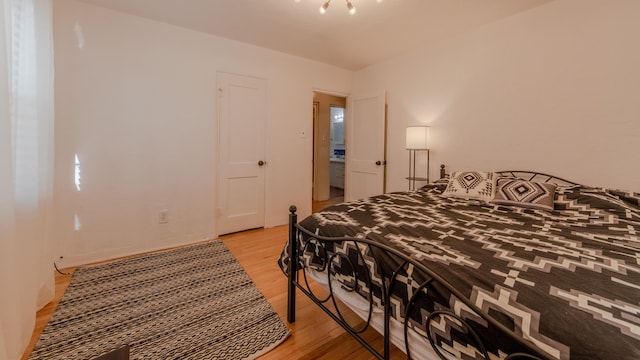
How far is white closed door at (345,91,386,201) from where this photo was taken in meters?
3.92

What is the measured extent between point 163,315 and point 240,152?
7.05 feet

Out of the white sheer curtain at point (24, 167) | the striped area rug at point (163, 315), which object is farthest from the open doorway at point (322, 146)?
the white sheer curtain at point (24, 167)

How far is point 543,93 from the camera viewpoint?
2.47 metres

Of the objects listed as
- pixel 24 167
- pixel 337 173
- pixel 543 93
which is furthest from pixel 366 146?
pixel 24 167

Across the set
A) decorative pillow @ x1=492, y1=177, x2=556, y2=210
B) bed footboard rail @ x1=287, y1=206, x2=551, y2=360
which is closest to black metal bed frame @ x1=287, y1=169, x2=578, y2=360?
bed footboard rail @ x1=287, y1=206, x2=551, y2=360

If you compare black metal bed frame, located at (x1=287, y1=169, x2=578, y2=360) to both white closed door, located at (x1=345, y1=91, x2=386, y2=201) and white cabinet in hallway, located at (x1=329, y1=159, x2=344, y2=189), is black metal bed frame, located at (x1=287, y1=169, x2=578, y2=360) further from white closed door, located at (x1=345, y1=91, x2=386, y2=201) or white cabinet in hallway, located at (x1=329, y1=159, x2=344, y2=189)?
white cabinet in hallway, located at (x1=329, y1=159, x2=344, y2=189)

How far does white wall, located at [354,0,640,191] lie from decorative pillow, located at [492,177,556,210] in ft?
1.60

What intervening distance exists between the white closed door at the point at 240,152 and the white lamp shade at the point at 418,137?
1.96 metres

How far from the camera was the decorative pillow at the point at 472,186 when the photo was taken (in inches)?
93.8

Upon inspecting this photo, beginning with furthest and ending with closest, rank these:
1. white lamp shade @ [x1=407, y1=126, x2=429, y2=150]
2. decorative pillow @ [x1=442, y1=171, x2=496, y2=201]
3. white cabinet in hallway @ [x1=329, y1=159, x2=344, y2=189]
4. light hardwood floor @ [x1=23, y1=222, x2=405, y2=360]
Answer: white cabinet in hallway @ [x1=329, y1=159, x2=344, y2=189], white lamp shade @ [x1=407, y1=126, x2=429, y2=150], decorative pillow @ [x1=442, y1=171, x2=496, y2=201], light hardwood floor @ [x1=23, y1=222, x2=405, y2=360]

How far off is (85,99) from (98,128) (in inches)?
11.1

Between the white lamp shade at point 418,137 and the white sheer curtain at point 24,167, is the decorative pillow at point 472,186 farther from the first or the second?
the white sheer curtain at point 24,167

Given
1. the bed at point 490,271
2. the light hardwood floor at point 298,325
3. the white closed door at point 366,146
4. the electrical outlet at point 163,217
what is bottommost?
the light hardwood floor at point 298,325

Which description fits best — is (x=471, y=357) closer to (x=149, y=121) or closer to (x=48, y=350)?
(x=48, y=350)
